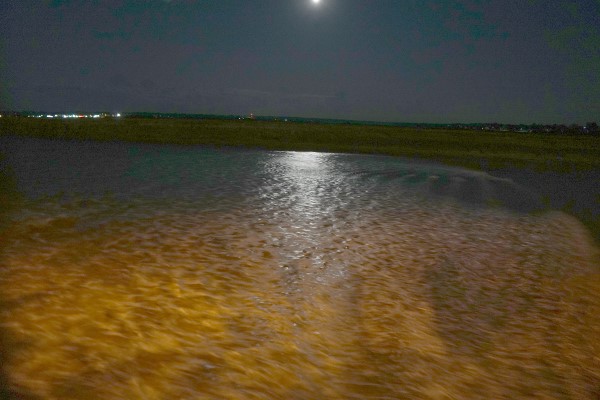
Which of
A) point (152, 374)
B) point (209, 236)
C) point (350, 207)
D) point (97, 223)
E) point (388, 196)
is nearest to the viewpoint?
point (152, 374)

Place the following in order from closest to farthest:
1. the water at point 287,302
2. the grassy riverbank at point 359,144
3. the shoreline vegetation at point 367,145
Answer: the water at point 287,302, the shoreline vegetation at point 367,145, the grassy riverbank at point 359,144

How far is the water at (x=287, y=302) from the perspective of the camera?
4.02m

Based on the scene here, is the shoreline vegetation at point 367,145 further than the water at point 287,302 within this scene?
Yes

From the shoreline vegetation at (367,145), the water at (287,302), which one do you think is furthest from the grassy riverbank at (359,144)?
the water at (287,302)

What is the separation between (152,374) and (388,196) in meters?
10.4

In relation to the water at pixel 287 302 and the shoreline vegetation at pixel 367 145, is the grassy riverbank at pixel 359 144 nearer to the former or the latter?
the shoreline vegetation at pixel 367 145

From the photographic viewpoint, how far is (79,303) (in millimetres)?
5059

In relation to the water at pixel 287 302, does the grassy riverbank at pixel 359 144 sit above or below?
above

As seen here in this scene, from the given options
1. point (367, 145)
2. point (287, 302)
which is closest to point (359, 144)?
point (367, 145)

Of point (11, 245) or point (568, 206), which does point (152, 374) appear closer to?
point (11, 245)

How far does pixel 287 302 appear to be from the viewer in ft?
18.2

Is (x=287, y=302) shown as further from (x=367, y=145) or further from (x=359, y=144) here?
(x=359, y=144)

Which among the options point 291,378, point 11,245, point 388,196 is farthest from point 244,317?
point 388,196

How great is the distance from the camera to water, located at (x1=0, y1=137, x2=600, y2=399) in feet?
13.2
